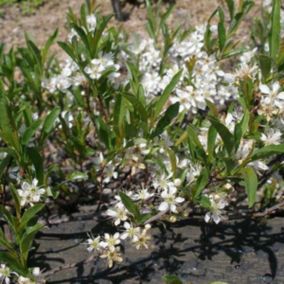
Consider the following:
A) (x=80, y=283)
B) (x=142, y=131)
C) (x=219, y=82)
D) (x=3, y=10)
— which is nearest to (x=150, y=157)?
(x=142, y=131)

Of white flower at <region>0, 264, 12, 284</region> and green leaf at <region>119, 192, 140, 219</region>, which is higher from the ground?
green leaf at <region>119, 192, 140, 219</region>

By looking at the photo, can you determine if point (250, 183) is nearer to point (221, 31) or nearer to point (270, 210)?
point (270, 210)

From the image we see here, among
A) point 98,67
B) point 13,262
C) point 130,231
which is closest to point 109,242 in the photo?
point 130,231

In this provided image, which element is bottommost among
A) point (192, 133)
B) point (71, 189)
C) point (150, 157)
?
point (71, 189)

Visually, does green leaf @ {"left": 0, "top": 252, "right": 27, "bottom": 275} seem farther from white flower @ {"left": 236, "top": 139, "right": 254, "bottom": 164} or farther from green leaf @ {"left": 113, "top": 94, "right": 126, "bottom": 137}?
white flower @ {"left": 236, "top": 139, "right": 254, "bottom": 164}

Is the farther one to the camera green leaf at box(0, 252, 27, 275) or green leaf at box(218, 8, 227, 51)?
green leaf at box(218, 8, 227, 51)

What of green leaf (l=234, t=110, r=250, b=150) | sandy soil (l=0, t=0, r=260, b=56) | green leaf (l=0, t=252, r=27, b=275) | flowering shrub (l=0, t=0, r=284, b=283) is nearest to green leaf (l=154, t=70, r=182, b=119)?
flowering shrub (l=0, t=0, r=284, b=283)

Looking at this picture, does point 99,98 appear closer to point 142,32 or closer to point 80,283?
point 80,283
